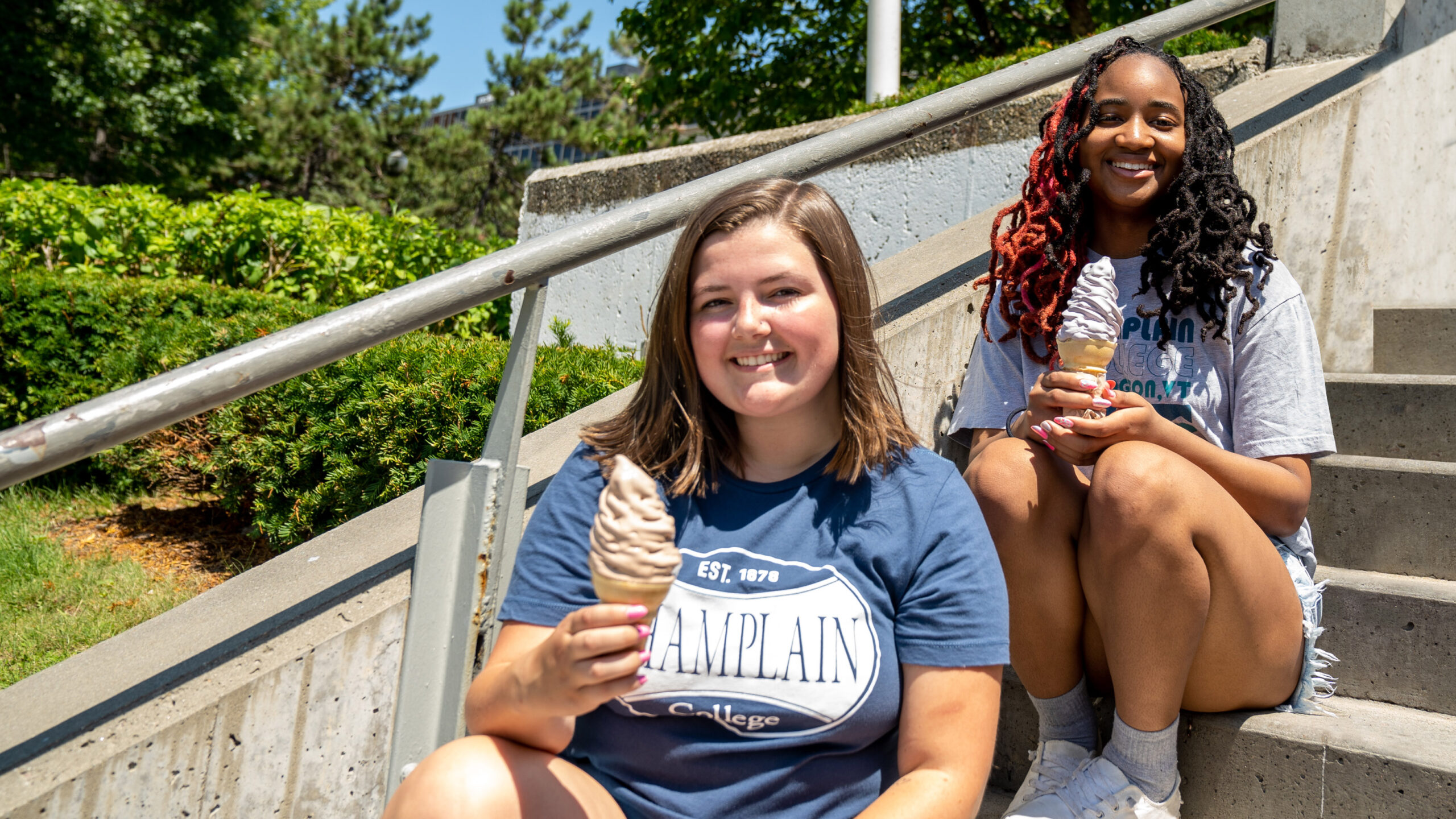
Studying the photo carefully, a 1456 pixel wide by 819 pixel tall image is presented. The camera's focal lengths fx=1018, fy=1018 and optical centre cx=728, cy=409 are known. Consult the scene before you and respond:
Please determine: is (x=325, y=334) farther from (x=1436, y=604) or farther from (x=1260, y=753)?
(x=1436, y=604)

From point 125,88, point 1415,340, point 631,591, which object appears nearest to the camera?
point 631,591

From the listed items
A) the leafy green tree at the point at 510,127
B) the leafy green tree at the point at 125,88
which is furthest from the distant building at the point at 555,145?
the leafy green tree at the point at 125,88

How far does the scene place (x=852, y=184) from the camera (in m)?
5.08

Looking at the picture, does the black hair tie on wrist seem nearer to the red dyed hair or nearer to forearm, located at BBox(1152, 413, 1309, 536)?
the red dyed hair

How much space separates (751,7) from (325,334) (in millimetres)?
10995

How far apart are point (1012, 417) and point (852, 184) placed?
2954 millimetres

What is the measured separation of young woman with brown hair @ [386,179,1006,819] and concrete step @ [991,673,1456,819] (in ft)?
2.67

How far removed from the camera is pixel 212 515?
5.27 meters

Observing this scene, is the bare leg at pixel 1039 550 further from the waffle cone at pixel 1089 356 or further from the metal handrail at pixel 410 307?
the metal handrail at pixel 410 307

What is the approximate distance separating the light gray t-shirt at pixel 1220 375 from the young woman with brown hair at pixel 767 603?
0.74m

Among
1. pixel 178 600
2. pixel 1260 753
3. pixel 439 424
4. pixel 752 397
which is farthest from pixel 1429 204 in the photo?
pixel 178 600

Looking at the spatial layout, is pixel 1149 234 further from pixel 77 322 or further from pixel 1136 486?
pixel 77 322

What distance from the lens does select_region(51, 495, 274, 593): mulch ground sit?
452 centimetres

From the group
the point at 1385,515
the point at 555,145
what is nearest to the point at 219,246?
the point at 1385,515
